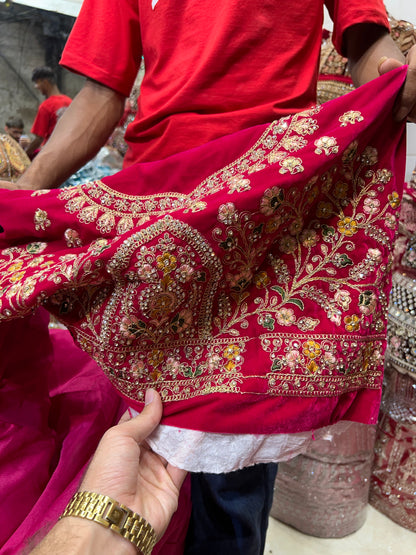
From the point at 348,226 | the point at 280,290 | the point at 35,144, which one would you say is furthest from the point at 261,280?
the point at 35,144

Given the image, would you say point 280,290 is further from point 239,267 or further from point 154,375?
point 154,375

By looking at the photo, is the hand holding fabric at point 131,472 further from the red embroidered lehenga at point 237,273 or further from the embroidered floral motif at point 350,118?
the embroidered floral motif at point 350,118

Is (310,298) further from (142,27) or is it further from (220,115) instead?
(142,27)

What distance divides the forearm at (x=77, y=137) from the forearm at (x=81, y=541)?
458 millimetres

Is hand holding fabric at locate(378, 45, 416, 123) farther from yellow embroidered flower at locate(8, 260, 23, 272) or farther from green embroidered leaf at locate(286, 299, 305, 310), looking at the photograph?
yellow embroidered flower at locate(8, 260, 23, 272)

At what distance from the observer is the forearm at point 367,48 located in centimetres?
60

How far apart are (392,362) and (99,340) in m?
0.91

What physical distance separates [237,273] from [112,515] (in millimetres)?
313

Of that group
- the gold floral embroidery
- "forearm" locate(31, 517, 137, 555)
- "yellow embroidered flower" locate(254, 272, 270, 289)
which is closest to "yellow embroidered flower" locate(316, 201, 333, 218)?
"yellow embroidered flower" locate(254, 272, 270, 289)

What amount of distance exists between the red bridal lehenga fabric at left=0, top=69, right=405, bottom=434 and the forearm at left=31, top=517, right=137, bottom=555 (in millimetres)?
140

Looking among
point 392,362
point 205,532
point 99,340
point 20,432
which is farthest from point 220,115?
point 392,362

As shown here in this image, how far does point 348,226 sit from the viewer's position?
20.9 inches

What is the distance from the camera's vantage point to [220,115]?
573mm

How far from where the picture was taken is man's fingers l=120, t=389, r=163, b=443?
0.48 metres
